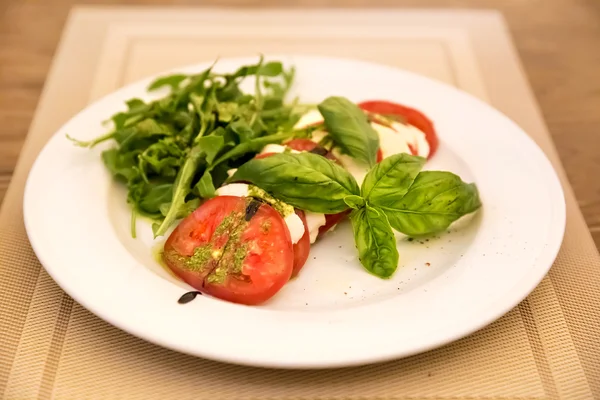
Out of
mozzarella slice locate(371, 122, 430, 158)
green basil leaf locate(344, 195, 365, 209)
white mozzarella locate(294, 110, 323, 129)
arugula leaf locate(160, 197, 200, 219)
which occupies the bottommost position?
arugula leaf locate(160, 197, 200, 219)

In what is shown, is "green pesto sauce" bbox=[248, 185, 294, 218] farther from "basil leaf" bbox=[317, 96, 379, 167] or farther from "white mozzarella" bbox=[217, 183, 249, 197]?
"basil leaf" bbox=[317, 96, 379, 167]

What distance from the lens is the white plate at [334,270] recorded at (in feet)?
3.47

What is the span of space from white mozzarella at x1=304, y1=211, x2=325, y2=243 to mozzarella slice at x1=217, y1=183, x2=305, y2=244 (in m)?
0.05

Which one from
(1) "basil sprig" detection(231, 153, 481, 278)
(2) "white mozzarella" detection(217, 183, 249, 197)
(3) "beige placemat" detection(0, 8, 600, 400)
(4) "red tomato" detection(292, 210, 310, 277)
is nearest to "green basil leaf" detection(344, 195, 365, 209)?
(1) "basil sprig" detection(231, 153, 481, 278)

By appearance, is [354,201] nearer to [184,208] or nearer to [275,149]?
[275,149]

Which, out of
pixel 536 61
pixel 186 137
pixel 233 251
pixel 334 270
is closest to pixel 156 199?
pixel 186 137

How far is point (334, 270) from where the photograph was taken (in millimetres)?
1322

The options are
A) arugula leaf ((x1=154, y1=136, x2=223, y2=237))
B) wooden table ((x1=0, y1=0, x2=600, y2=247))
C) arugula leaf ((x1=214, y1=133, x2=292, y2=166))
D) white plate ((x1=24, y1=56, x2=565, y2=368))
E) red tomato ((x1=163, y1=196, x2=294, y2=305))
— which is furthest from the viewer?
wooden table ((x1=0, y1=0, x2=600, y2=247))

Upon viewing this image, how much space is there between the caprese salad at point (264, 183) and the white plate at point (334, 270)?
45mm

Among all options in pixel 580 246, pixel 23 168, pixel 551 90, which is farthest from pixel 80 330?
pixel 551 90

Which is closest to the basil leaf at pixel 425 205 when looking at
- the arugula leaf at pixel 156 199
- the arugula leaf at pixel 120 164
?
the arugula leaf at pixel 156 199

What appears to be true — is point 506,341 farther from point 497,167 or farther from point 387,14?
point 387,14

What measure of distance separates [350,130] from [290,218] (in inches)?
11.7

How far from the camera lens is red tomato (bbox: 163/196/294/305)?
1183mm
